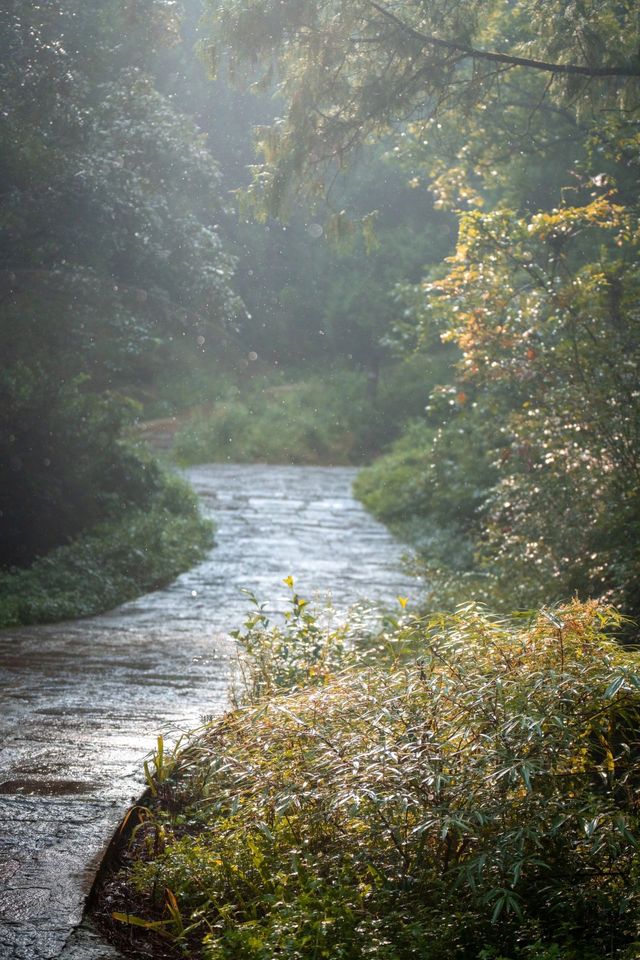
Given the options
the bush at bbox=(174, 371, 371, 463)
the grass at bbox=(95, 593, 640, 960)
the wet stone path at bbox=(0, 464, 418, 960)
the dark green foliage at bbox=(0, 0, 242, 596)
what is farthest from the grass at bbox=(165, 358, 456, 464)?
the grass at bbox=(95, 593, 640, 960)

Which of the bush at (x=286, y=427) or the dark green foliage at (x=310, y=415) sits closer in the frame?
the bush at (x=286, y=427)

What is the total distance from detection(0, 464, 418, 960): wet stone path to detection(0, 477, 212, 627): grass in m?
0.24

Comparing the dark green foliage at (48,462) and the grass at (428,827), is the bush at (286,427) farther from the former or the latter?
the grass at (428,827)

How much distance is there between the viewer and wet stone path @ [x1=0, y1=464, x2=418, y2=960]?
3205 millimetres

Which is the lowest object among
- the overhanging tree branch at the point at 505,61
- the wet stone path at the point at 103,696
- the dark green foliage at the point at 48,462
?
the wet stone path at the point at 103,696

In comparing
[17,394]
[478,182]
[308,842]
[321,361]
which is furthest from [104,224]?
[321,361]

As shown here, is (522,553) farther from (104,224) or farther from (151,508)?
(151,508)

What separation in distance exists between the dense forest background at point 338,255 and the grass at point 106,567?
3cm

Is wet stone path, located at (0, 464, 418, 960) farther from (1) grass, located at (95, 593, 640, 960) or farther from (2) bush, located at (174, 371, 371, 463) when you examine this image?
(2) bush, located at (174, 371, 371, 463)

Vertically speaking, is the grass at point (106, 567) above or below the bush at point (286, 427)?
below

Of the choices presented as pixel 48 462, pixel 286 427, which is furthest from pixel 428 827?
pixel 286 427

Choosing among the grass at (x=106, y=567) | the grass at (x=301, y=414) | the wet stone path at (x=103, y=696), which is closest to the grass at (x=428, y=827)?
the wet stone path at (x=103, y=696)

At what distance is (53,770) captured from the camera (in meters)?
4.22

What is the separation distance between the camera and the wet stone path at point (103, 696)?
3.21m
